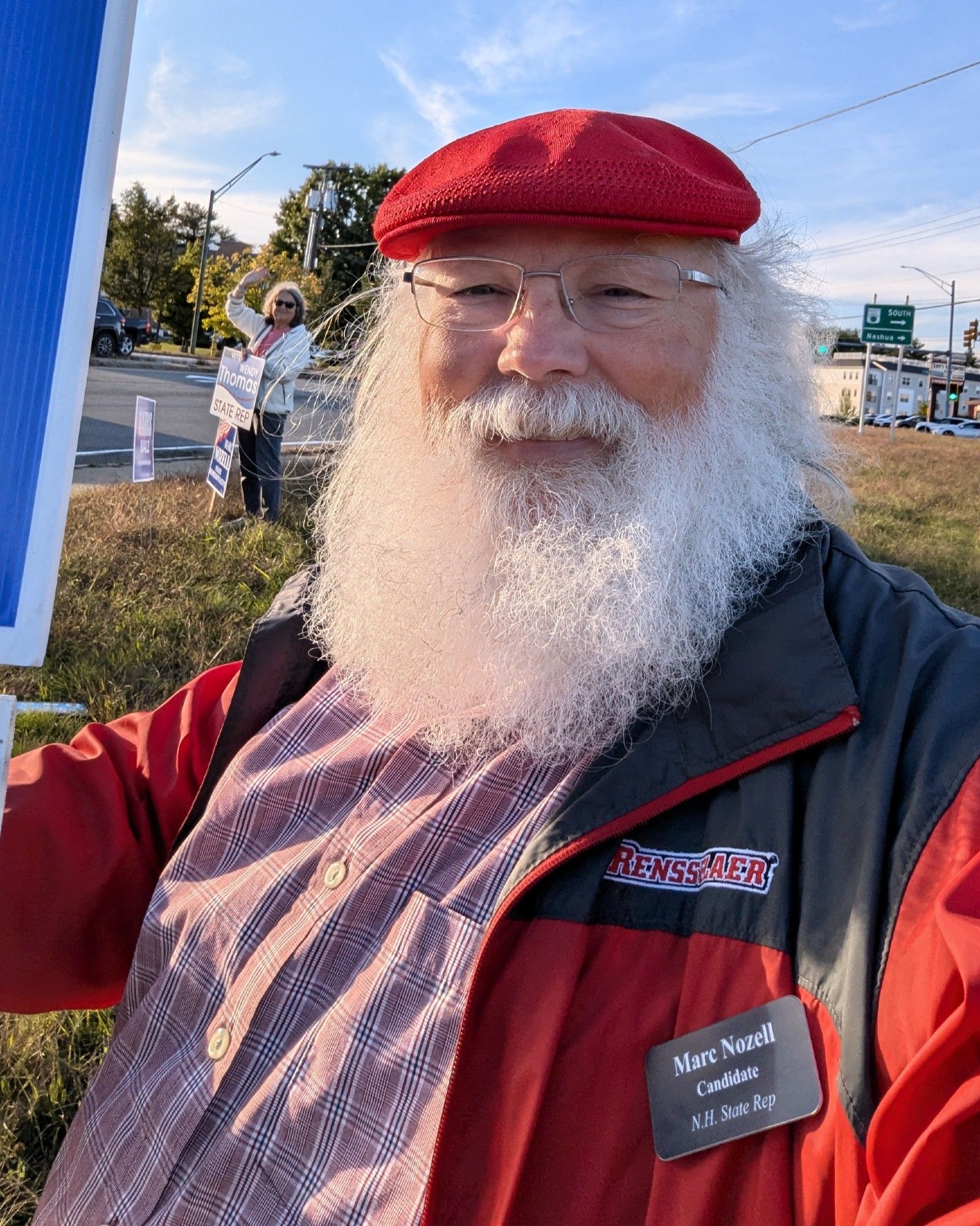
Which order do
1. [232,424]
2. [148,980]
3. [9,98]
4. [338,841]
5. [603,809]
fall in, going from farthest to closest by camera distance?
[232,424], [148,980], [338,841], [603,809], [9,98]

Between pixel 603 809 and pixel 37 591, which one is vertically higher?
pixel 37 591

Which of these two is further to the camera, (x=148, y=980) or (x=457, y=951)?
(x=148, y=980)

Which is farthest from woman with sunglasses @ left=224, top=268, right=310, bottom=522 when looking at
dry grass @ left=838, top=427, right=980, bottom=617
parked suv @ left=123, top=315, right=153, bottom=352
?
parked suv @ left=123, top=315, right=153, bottom=352

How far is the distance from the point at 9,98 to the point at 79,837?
3.85 ft

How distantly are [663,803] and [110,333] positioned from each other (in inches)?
1245

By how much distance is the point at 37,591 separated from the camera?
3.41ft

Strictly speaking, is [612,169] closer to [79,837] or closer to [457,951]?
[457,951]

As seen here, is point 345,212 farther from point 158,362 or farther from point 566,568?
point 566,568

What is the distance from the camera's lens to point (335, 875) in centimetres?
149

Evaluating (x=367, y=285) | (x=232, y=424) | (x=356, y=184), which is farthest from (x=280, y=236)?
(x=367, y=285)

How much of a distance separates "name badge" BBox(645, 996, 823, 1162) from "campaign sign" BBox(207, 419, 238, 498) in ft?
22.1

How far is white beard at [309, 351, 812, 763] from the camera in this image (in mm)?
1560

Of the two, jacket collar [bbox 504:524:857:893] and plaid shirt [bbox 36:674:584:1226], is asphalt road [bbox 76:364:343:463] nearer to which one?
plaid shirt [bbox 36:674:584:1226]

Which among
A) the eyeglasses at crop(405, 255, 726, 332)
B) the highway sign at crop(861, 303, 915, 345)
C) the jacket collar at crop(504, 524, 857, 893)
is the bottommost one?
the jacket collar at crop(504, 524, 857, 893)
